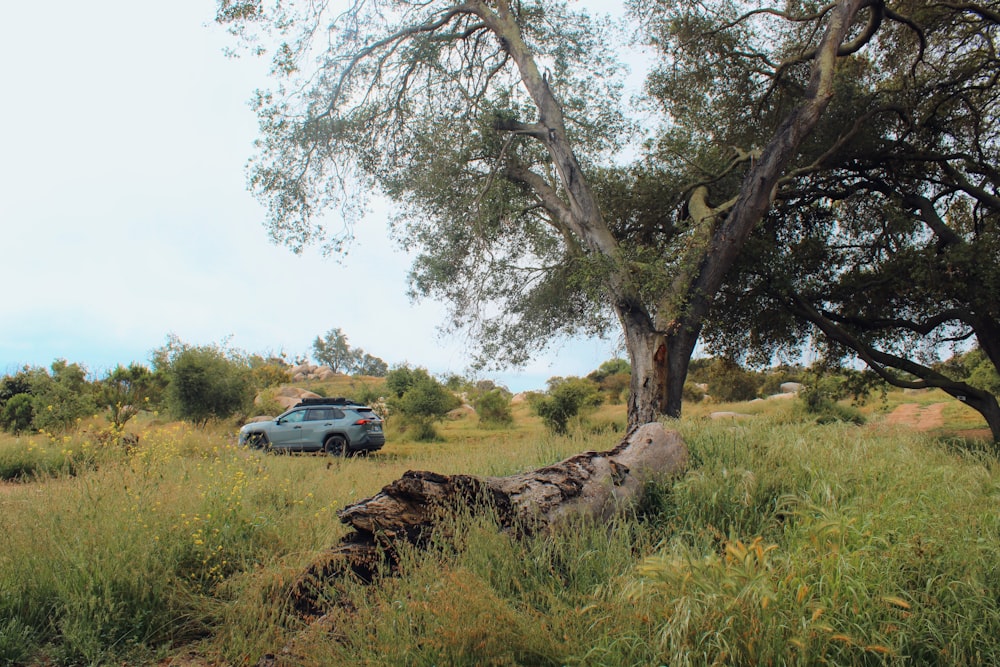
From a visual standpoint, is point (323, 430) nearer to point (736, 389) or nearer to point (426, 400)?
point (426, 400)

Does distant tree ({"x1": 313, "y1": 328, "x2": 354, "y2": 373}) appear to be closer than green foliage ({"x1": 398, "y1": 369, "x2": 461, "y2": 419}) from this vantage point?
No

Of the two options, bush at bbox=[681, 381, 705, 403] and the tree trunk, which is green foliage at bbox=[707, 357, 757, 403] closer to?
bush at bbox=[681, 381, 705, 403]

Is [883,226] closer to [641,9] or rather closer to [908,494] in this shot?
[641,9]

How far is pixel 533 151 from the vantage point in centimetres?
1488

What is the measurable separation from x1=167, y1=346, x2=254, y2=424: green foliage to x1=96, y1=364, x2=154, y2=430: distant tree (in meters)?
1.19

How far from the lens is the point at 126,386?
23.7 m

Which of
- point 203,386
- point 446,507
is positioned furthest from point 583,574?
point 203,386

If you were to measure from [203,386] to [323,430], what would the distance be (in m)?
9.27

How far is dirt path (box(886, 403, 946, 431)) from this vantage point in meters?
21.2

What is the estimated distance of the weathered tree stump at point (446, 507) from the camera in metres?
4.73

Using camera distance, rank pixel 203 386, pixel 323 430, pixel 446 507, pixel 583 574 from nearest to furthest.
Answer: pixel 583 574 < pixel 446 507 < pixel 323 430 < pixel 203 386

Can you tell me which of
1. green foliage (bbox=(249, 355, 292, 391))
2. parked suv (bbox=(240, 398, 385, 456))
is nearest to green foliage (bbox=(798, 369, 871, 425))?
parked suv (bbox=(240, 398, 385, 456))

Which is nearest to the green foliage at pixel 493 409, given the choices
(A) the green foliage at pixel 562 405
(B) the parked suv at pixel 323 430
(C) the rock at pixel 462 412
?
(C) the rock at pixel 462 412

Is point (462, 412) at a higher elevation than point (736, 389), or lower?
lower
